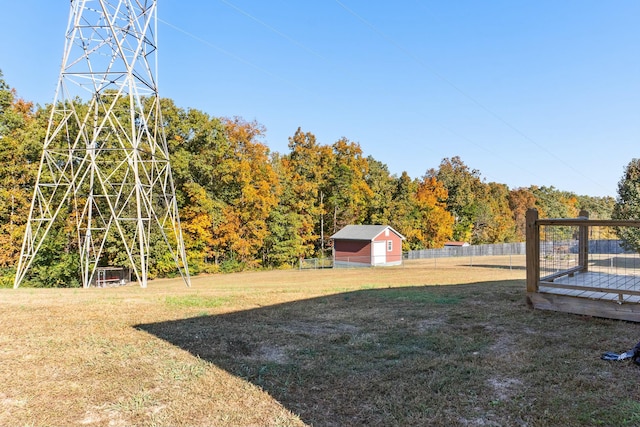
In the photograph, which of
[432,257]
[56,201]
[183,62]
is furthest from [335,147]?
[56,201]

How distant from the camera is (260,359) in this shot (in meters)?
3.89

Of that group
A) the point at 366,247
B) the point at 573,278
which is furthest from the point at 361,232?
the point at 573,278

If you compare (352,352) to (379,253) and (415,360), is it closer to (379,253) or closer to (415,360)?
(415,360)

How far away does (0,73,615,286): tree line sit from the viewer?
2316cm

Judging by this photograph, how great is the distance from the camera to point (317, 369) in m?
3.62

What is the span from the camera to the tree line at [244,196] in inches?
912

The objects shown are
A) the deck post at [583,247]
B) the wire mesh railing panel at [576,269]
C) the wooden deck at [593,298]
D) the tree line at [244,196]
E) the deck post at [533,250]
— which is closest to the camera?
the wooden deck at [593,298]

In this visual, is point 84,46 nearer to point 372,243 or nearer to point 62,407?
point 62,407

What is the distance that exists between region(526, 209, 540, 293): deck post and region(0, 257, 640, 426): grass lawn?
420 mm

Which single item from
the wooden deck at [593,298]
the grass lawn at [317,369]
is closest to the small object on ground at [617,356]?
the grass lawn at [317,369]

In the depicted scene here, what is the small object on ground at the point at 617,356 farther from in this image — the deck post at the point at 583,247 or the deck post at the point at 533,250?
the deck post at the point at 583,247

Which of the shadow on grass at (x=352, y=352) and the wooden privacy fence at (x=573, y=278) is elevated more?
the wooden privacy fence at (x=573, y=278)

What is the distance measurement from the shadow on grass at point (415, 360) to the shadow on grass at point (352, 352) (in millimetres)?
12

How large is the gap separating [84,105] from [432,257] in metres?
33.2
